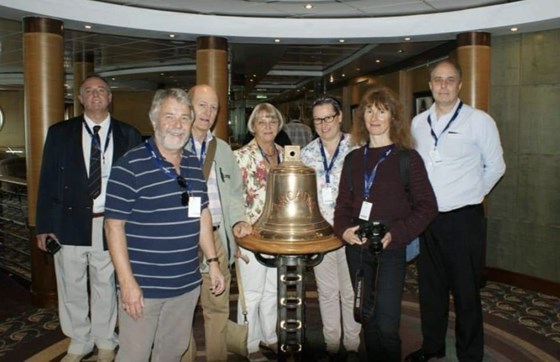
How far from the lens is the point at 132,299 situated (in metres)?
2.10

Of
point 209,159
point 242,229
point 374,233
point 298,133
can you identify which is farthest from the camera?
point 298,133

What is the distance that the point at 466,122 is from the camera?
305 centimetres

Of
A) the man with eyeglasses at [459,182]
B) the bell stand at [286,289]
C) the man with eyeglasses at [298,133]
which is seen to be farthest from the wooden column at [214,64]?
the bell stand at [286,289]

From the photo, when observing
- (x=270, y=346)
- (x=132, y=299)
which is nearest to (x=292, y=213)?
(x=132, y=299)

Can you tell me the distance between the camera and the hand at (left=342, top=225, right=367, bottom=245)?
2447 millimetres

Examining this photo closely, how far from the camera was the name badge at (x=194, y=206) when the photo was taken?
2.21 metres

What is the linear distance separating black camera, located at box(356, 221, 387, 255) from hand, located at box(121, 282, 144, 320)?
1.08m

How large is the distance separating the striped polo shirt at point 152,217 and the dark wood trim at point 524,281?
4.47 m

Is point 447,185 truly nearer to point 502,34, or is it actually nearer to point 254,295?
point 254,295

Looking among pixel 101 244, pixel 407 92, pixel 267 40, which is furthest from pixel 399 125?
pixel 407 92

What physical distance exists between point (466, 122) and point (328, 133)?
864 mm

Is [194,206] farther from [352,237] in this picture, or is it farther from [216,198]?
[352,237]

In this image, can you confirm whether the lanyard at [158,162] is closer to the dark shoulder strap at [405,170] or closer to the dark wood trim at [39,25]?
the dark shoulder strap at [405,170]

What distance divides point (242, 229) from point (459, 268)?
1.43m
